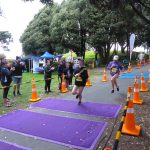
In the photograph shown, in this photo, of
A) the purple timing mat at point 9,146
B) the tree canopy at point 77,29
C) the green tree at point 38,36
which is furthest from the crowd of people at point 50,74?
the green tree at point 38,36

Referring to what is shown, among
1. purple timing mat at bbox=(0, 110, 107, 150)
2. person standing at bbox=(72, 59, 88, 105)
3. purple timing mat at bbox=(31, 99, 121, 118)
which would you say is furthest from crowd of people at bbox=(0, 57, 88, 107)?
purple timing mat at bbox=(0, 110, 107, 150)

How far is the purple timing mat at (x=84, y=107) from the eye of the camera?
8180mm

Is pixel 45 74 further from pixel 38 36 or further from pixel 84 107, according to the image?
A: pixel 38 36

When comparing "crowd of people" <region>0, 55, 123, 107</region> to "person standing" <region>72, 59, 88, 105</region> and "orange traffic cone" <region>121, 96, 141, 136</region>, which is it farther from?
"orange traffic cone" <region>121, 96, 141, 136</region>

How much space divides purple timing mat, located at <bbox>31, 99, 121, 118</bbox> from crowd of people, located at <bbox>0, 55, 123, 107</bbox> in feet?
1.55

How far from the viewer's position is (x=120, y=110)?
8539mm

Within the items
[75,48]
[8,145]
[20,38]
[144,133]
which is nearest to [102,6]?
[144,133]

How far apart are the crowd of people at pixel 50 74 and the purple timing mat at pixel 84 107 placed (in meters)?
0.47

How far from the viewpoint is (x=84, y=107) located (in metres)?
9.09

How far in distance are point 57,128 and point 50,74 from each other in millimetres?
6037

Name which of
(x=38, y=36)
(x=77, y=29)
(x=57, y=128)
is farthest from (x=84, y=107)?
(x=38, y=36)

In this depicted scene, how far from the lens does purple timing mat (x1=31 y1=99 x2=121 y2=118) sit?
8.18m

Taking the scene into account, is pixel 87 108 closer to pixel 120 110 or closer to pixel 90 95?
pixel 120 110

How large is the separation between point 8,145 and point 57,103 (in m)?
4.32
